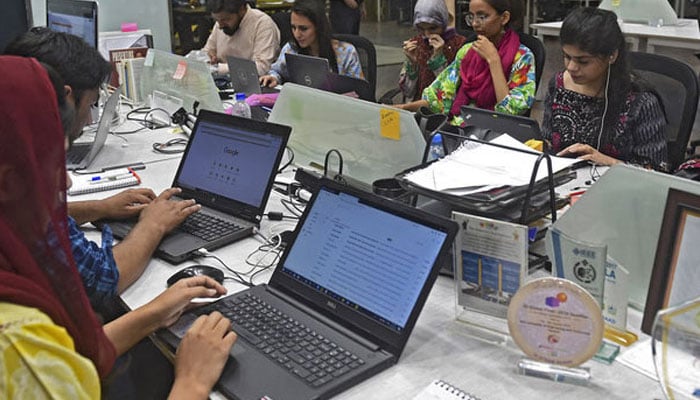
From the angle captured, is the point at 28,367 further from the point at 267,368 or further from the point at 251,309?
the point at 251,309

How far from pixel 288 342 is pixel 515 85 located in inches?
80.3

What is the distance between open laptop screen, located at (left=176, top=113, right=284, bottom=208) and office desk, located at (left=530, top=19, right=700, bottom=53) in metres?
3.16

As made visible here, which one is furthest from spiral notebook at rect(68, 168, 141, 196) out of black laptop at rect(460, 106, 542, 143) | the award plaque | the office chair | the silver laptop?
the office chair

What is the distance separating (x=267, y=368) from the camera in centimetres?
118

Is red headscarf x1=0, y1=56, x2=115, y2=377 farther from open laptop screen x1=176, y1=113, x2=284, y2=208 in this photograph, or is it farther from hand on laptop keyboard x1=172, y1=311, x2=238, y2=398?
open laptop screen x1=176, y1=113, x2=284, y2=208

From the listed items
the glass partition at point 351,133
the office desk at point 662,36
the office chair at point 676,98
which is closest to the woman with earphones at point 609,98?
the office chair at point 676,98

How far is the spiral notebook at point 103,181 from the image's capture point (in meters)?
2.18

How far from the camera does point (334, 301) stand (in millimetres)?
1315

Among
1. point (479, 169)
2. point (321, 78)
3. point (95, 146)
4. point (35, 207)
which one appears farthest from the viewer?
point (321, 78)

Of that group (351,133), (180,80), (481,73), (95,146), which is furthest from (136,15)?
(351,133)

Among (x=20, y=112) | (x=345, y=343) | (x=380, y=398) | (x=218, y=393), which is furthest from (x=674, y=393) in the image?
(x=20, y=112)

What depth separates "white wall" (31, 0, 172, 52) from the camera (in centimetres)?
434

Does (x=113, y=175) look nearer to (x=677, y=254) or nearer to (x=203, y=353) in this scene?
(x=203, y=353)

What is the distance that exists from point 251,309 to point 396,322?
1.06ft
